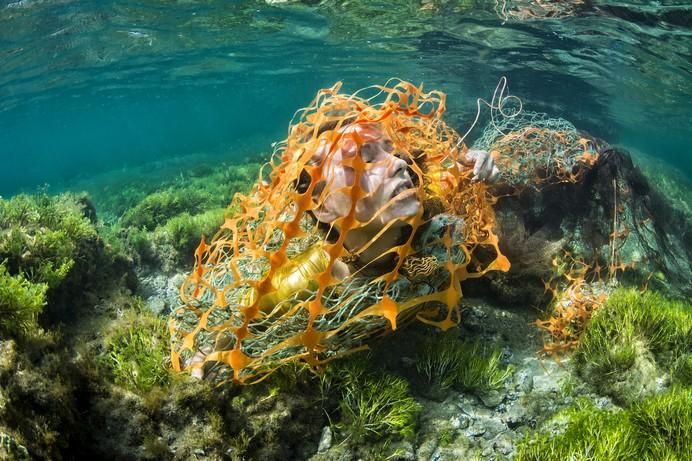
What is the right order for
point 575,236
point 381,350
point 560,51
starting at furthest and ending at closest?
point 560,51 < point 575,236 < point 381,350

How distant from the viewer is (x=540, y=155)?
559 cm

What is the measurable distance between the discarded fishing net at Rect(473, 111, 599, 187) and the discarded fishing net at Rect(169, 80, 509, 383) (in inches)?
95.6

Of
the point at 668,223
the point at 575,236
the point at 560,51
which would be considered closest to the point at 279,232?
the point at 575,236

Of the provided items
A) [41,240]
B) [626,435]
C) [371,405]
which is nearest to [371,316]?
[371,405]

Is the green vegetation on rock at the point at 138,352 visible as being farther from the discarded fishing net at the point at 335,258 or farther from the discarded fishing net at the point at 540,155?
the discarded fishing net at the point at 540,155

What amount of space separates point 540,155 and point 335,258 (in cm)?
419

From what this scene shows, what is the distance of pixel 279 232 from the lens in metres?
3.79

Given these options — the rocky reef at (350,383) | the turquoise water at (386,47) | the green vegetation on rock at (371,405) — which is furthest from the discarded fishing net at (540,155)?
the turquoise water at (386,47)

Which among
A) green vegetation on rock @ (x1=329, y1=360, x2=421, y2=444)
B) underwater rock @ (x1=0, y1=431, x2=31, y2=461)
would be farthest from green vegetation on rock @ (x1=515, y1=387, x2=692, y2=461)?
underwater rock @ (x1=0, y1=431, x2=31, y2=461)

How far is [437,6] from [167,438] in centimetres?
1773

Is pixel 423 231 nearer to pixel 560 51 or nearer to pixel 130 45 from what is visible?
pixel 560 51

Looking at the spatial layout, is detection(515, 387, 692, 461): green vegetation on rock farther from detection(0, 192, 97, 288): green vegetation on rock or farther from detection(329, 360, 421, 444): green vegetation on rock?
detection(0, 192, 97, 288): green vegetation on rock

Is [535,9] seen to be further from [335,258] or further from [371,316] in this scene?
[335,258]

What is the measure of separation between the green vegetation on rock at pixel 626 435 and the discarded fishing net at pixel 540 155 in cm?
319
